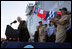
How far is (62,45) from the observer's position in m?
2.86

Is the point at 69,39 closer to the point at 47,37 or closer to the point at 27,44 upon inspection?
the point at 27,44

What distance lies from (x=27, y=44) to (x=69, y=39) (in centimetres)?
120

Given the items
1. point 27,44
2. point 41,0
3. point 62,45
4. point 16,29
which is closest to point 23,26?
point 16,29

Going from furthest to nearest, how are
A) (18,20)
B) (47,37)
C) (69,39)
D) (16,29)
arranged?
(47,37)
(18,20)
(16,29)
(69,39)

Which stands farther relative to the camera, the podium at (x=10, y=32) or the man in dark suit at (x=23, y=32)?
the man in dark suit at (x=23, y=32)

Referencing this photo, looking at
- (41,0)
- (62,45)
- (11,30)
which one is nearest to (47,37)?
(11,30)

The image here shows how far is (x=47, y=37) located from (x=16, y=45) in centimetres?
248

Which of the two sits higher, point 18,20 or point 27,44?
point 18,20

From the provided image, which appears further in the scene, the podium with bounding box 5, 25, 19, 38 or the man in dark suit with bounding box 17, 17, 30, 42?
the man in dark suit with bounding box 17, 17, 30, 42

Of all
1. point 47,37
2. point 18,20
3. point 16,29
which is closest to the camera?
point 16,29

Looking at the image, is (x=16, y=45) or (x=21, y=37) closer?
(x=16, y=45)

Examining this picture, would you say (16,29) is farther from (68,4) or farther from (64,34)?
(68,4)

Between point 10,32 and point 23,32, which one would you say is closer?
point 10,32

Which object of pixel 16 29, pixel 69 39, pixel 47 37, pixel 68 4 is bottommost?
pixel 47 37
